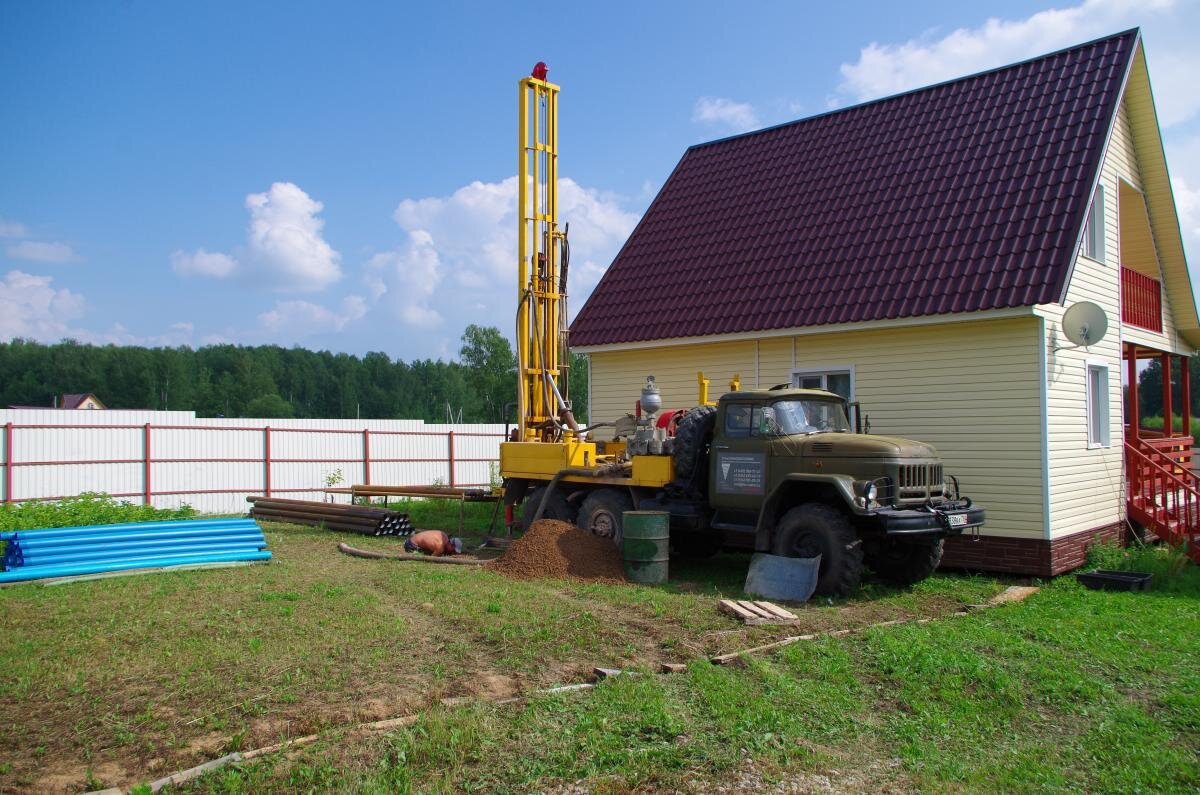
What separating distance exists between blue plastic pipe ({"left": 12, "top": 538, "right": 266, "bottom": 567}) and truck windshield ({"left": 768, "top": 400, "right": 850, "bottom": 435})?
22.7 ft

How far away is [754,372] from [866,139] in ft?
15.4

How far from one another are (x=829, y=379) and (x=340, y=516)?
839cm

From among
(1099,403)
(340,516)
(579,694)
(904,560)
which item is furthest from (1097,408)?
(340,516)

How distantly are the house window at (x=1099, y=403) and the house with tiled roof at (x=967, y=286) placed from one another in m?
0.03

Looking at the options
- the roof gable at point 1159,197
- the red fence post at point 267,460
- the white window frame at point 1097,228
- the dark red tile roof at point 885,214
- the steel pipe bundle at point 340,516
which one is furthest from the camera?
the red fence post at point 267,460

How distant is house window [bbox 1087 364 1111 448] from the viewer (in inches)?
514

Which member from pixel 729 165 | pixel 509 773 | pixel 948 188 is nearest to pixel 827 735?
pixel 509 773

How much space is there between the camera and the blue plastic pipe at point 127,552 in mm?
10172

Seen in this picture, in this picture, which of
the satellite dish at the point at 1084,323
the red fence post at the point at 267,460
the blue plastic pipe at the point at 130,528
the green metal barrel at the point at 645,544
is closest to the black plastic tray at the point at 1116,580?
the satellite dish at the point at 1084,323

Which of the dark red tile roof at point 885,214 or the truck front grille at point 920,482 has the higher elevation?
the dark red tile roof at point 885,214

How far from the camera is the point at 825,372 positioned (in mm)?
13188

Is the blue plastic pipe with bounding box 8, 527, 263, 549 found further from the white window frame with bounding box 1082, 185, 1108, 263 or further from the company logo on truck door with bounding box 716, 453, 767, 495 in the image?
the white window frame with bounding box 1082, 185, 1108, 263

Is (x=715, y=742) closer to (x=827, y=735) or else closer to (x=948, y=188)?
(x=827, y=735)

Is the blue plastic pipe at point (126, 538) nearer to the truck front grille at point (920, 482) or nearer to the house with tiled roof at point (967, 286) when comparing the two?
the house with tiled roof at point (967, 286)
